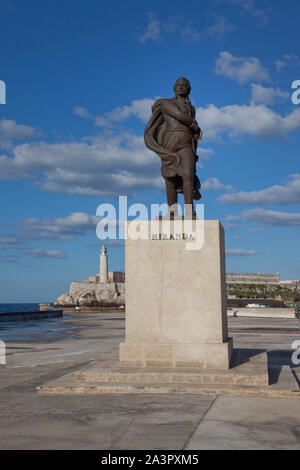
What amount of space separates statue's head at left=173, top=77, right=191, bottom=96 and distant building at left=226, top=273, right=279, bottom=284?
145 metres

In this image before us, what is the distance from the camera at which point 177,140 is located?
8.69m

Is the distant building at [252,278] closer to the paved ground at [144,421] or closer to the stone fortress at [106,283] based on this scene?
the stone fortress at [106,283]

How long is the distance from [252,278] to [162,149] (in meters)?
154

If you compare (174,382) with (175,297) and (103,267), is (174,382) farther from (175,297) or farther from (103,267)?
(103,267)

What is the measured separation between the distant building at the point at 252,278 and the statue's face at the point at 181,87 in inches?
5695

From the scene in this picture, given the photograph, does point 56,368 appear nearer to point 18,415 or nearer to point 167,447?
point 18,415

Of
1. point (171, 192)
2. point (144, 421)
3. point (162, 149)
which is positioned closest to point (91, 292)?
point (171, 192)

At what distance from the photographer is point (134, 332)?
7984 millimetres

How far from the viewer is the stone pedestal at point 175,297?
305 inches

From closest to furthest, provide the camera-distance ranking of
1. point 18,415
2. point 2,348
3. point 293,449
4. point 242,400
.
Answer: point 293,449 < point 18,415 < point 242,400 < point 2,348

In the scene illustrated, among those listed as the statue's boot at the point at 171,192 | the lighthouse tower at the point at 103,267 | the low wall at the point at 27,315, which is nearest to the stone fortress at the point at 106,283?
the lighthouse tower at the point at 103,267

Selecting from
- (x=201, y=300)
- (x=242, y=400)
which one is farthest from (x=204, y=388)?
(x=201, y=300)

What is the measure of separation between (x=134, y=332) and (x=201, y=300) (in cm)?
121
